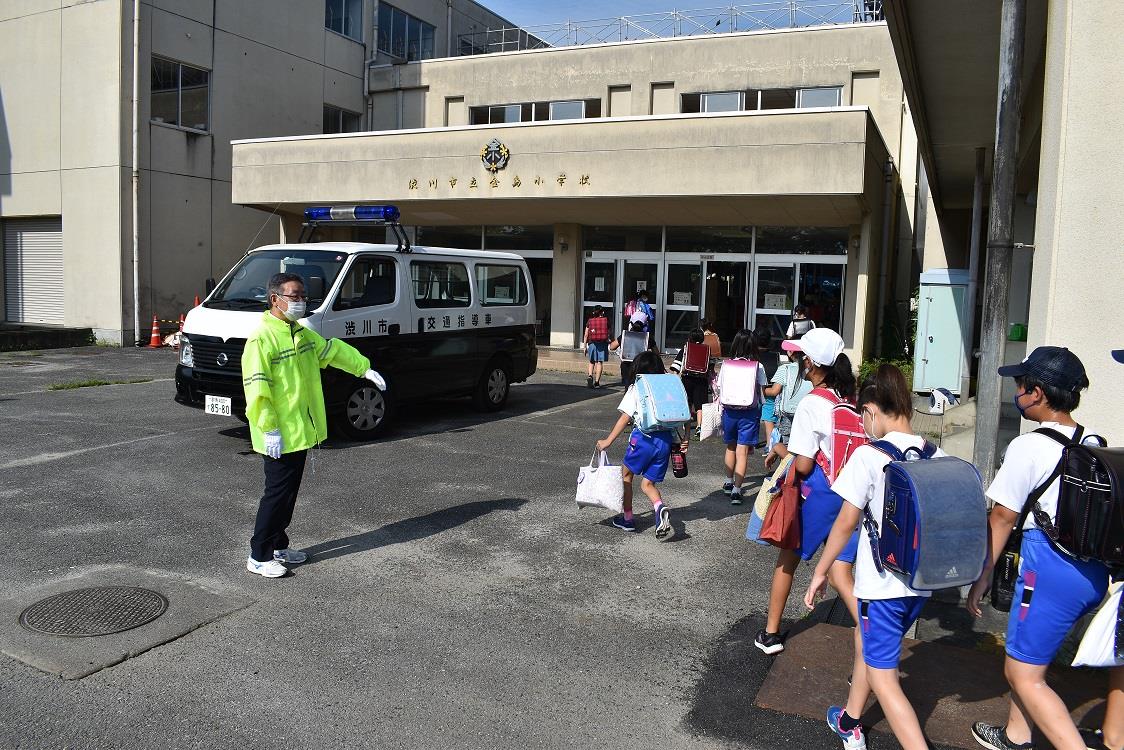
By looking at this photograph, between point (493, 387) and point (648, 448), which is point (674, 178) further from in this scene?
point (648, 448)

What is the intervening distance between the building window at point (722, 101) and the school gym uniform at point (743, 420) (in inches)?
577

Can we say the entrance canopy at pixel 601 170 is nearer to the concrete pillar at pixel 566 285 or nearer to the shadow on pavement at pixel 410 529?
the concrete pillar at pixel 566 285

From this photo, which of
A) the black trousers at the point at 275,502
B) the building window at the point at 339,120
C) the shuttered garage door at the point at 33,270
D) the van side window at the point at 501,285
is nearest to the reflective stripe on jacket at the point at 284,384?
the black trousers at the point at 275,502

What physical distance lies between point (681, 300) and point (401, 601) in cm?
1592

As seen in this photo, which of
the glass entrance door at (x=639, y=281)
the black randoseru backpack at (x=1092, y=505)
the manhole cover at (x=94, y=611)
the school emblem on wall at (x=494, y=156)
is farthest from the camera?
the glass entrance door at (x=639, y=281)

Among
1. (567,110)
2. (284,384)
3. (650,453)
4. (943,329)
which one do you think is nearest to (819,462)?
(650,453)

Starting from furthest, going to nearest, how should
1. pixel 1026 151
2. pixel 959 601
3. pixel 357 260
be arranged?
pixel 1026 151
pixel 357 260
pixel 959 601

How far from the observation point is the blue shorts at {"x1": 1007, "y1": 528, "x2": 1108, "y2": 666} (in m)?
3.28

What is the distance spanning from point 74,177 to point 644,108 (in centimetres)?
1400

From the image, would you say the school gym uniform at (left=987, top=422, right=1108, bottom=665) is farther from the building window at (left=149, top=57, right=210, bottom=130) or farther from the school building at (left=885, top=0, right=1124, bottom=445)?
the building window at (left=149, top=57, right=210, bottom=130)

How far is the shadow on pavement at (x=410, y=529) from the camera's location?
20.8ft

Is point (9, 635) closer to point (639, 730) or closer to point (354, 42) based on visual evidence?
point (639, 730)

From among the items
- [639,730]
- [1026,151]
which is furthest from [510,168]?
Result: [639,730]

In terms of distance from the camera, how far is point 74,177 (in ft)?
70.6
